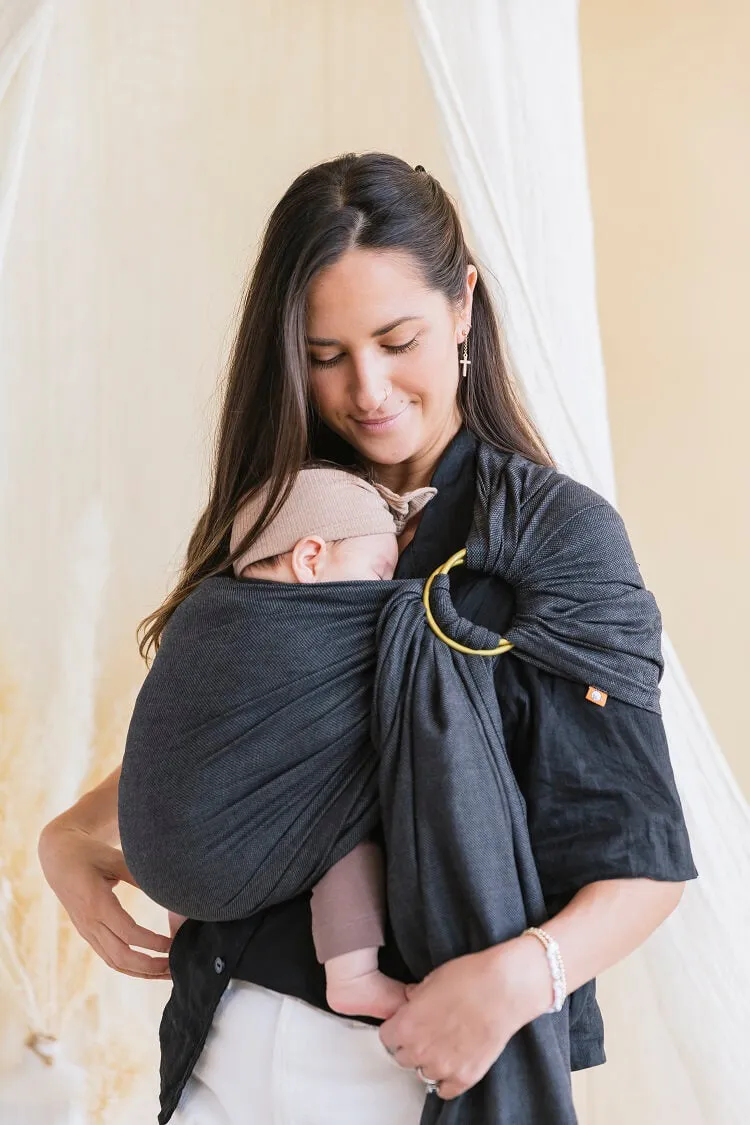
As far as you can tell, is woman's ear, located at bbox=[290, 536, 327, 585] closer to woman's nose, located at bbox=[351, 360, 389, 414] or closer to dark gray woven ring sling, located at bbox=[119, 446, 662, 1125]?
dark gray woven ring sling, located at bbox=[119, 446, 662, 1125]

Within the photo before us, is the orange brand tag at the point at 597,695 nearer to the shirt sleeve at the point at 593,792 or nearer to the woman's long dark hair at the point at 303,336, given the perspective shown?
the shirt sleeve at the point at 593,792

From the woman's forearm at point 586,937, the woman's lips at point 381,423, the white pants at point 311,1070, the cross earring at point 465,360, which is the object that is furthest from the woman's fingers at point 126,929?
the cross earring at point 465,360

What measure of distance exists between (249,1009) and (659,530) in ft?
4.51

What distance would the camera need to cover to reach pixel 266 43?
2406 millimetres

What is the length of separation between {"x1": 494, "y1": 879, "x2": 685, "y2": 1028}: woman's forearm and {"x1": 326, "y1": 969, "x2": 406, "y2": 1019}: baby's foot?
5.2 inches

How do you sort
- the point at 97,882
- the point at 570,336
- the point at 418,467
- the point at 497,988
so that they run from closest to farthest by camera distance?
the point at 497,988 < the point at 418,467 < the point at 97,882 < the point at 570,336

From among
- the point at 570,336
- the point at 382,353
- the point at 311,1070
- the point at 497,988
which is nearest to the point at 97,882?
the point at 311,1070

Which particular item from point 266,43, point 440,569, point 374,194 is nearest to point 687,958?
point 440,569

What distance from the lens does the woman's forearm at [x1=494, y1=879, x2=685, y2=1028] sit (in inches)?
41.0

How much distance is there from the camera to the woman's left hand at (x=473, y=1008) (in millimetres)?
1034

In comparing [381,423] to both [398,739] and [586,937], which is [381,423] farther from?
[586,937]

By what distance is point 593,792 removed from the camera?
3.69 ft

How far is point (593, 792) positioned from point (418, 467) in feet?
1.61

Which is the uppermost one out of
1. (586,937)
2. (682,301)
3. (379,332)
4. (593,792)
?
(682,301)
